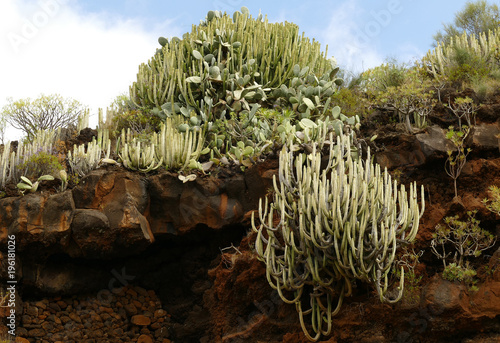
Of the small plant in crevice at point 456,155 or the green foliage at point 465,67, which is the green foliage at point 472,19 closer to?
the green foliage at point 465,67

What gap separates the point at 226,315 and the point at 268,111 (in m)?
4.04

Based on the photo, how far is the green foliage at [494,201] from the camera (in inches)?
259

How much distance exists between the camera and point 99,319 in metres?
8.52

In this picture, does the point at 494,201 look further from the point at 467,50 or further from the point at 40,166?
the point at 40,166

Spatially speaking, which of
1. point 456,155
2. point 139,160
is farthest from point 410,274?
point 139,160

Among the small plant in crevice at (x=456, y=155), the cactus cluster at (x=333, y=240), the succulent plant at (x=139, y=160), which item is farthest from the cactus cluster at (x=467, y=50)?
the cactus cluster at (x=333, y=240)

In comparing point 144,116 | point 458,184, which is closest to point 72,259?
point 144,116

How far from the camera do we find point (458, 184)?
7.83 metres

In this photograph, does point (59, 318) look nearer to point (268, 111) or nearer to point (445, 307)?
point (268, 111)

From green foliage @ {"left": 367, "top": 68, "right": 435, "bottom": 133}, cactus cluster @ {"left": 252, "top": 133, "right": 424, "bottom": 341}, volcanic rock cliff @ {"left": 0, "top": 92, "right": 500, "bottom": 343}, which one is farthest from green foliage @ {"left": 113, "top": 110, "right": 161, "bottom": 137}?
cactus cluster @ {"left": 252, "top": 133, "right": 424, "bottom": 341}

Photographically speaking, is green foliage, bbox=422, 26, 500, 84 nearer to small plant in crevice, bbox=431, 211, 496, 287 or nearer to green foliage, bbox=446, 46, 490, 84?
green foliage, bbox=446, 46, 490, 84

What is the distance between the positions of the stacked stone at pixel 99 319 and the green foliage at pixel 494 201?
496cm

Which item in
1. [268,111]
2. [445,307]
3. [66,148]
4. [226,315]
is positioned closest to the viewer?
[445,307]

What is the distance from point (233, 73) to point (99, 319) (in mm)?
5104
